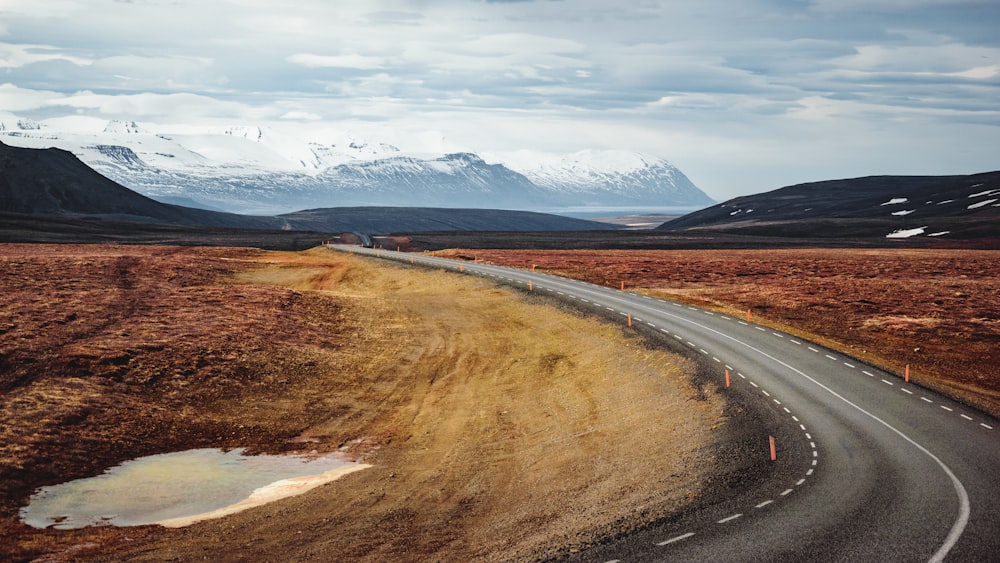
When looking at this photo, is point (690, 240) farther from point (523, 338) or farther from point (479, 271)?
point (523, 338)

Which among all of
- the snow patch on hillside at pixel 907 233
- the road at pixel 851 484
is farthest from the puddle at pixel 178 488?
the snow patch on hillside at pixel 907 233

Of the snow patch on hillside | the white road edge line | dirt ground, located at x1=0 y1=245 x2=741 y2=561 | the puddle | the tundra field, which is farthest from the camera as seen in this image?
the snow patch on hillside

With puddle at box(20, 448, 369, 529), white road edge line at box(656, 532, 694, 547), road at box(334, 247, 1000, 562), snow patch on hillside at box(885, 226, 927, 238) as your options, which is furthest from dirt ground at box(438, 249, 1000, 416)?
snow patch on hillside at box(885, 226, 927, 238)

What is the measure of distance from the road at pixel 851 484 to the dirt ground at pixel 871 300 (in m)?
4.41

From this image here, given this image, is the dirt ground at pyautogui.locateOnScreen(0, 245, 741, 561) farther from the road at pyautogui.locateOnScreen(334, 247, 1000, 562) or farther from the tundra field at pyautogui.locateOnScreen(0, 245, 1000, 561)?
the road at pyautogui.locateOnScreen(334, 247, 1000, 562)

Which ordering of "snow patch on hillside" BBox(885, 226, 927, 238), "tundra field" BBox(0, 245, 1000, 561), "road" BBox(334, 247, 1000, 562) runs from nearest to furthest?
"road" BBox(334, 247, 1000, 562) < "tundra field" BBox(0, 245, 1000, 561) < "snow patch on hillside" BBox(885, 226, 927, 238)

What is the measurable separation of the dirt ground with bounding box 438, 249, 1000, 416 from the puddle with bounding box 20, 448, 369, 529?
26.3 meters

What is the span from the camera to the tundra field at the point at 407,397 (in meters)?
22.4

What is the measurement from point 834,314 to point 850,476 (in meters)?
34.4

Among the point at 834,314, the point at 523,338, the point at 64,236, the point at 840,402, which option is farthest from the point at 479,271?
the point at 64,236

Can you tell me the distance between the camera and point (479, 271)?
250 feet

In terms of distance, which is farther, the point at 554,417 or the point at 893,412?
the point at 554,417

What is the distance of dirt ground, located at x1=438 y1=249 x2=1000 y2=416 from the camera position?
42.6 metres

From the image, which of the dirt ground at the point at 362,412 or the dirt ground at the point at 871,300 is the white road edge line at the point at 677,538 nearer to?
the dirt ground at the point at 362,412
